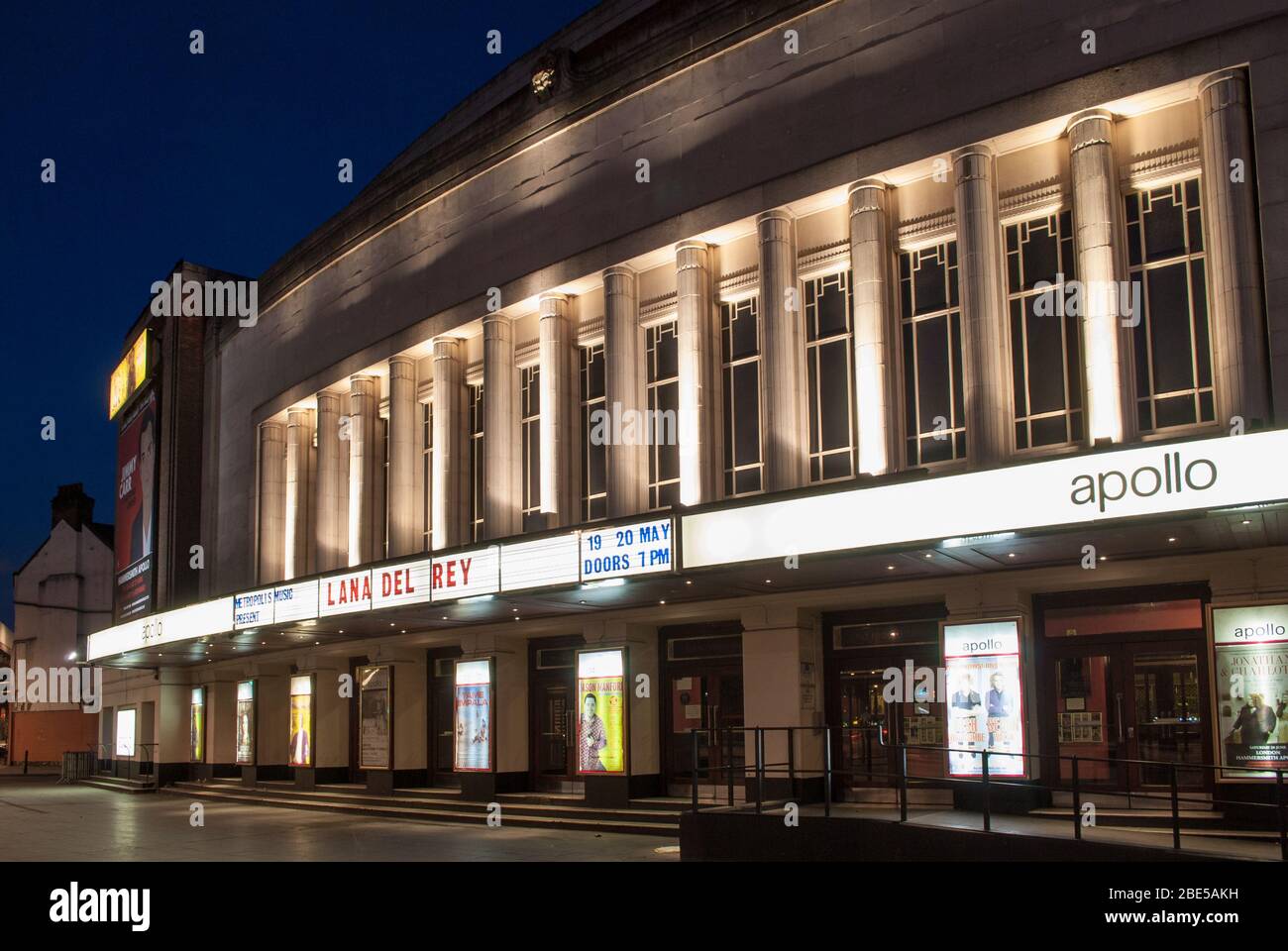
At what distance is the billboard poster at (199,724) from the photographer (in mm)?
36594

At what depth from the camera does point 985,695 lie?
17266 millimetres

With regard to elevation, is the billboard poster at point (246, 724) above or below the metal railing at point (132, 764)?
above

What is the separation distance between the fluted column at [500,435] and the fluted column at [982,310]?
9721 millimetres

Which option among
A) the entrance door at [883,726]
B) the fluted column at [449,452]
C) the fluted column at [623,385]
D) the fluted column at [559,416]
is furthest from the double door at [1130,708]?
the fluted column at [449,452]

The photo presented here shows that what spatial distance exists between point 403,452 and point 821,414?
414 inches

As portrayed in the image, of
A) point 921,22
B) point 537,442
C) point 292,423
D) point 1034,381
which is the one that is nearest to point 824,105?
point 921,22

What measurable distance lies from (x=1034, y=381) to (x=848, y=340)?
321 cm

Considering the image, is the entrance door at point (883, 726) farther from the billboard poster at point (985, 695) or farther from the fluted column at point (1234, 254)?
the fluted column at point (1234, 254)

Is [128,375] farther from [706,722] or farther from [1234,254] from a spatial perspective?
[1234,254]

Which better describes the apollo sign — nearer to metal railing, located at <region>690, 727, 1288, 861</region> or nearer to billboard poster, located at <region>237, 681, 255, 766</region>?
A: metal railing, located at <region>690, 727, 1288, 861</region>

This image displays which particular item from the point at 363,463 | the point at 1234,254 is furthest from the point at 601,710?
the point at 1234,254

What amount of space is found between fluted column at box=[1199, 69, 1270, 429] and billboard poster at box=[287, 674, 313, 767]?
22040 millimetres

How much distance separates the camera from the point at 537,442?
2475 centimetres

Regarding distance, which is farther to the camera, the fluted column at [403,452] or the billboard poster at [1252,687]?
the fluted column at [403,452]
